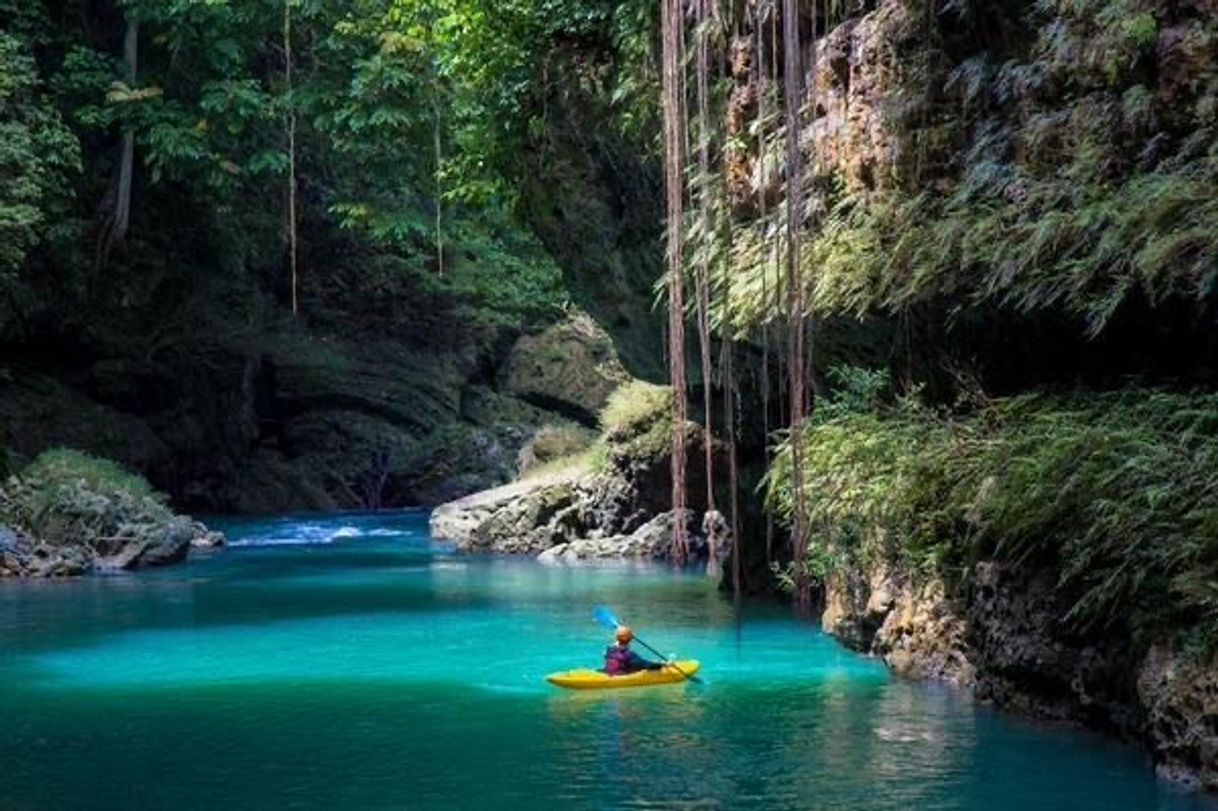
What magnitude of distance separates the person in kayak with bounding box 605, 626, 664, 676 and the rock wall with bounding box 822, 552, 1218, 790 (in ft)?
6.16

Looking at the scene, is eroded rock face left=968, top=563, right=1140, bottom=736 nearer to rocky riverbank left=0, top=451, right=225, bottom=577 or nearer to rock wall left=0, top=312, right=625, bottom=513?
rocky riverbank left=0, top=451, right=225, bottom=577

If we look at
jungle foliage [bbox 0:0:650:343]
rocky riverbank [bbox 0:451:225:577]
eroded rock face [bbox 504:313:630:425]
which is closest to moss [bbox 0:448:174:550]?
rocky riverbank [bbox 0:451:225:577]

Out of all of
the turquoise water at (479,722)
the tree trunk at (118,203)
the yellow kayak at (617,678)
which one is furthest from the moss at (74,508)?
the yellow kayak at (617,678)

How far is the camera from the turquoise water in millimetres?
8805

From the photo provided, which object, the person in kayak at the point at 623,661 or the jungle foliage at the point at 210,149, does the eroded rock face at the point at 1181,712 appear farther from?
the jungle foliage at the point at 210,149

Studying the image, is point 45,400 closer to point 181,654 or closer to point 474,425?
point 474,425

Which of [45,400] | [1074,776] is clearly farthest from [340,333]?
[1074,776]

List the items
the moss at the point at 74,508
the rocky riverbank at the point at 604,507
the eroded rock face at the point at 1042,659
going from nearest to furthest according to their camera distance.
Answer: the eroded rock face at the point at 1042,659 < the moss at the point at 74,508 < the rocky riverbank at the point at 604,507

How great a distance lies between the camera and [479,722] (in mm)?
10852

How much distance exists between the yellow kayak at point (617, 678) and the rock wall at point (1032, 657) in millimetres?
1634

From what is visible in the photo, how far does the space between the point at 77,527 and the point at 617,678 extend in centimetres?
Result: 1340

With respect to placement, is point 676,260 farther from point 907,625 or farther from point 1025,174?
point 907,625

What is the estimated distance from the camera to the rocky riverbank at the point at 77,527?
21.7 meters

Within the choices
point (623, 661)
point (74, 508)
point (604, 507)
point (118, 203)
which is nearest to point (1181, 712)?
point (623, 661)
